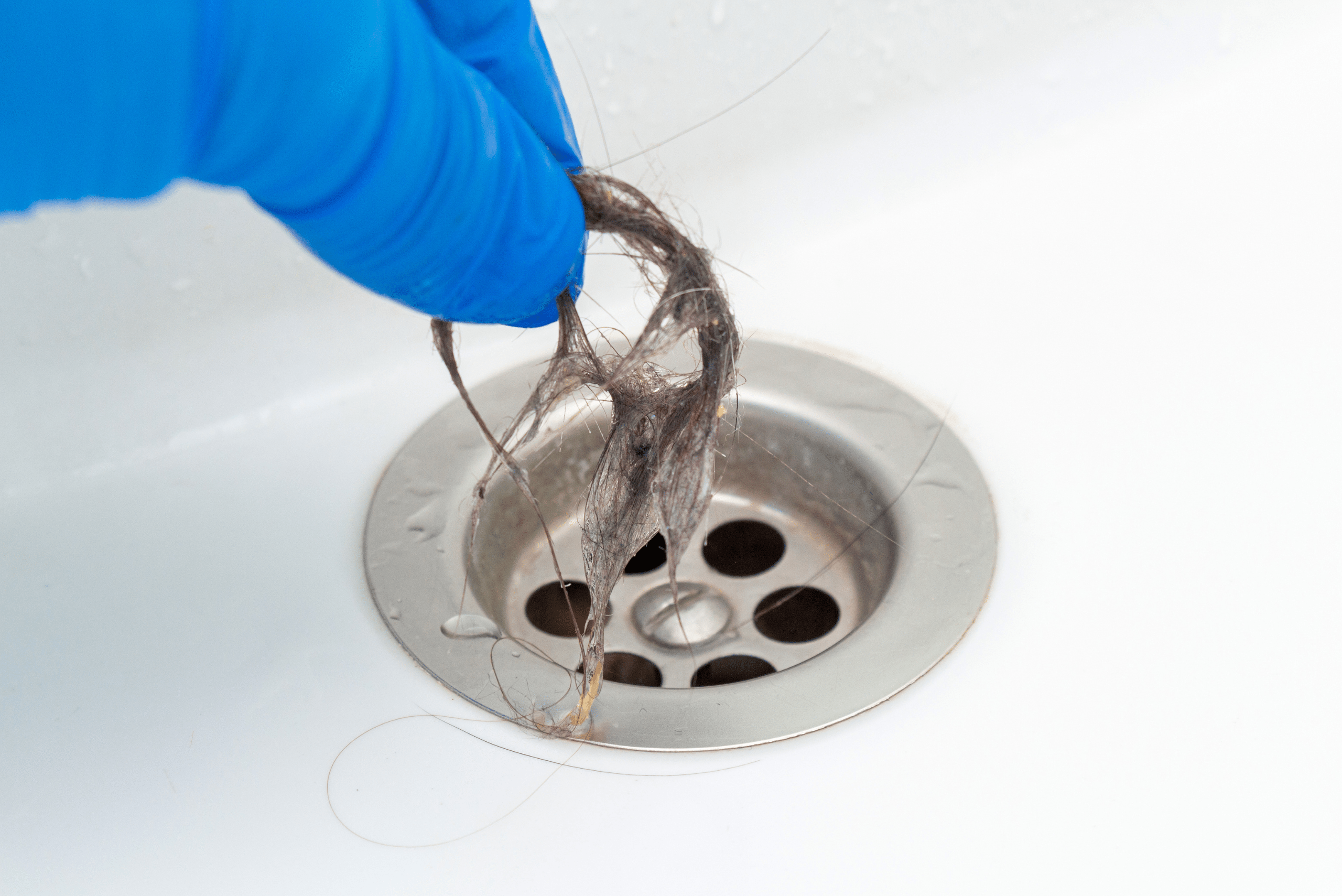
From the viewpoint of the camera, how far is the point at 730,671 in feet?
2.23

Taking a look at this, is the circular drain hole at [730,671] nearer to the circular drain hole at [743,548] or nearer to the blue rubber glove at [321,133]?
the circular drain hole at [743,548]

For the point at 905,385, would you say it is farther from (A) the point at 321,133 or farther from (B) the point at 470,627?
(A) the point at 321,133

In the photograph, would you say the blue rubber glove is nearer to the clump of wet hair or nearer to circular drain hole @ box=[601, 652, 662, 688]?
the clump of wet hair

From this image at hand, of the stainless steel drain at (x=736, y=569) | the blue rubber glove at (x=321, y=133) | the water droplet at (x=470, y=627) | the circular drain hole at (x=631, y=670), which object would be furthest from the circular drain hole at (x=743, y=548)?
the blue rubber glove at (x=321, y=133)

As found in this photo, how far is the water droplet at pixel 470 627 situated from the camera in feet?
1.87

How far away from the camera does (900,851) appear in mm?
453

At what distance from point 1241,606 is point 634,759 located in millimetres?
356

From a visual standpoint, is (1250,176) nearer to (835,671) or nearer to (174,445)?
(835,671)

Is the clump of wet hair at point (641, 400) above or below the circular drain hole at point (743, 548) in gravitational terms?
above

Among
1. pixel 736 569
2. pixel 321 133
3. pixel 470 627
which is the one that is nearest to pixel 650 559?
pixel 736 569

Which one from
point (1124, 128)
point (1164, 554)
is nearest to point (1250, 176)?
point (1124, 128)

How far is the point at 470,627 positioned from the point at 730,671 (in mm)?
195

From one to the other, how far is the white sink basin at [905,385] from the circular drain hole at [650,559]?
180 mm

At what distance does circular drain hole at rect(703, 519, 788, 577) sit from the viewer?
2.50 ft
